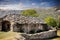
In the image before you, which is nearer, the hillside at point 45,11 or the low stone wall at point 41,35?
the low stone wall at point 41,35

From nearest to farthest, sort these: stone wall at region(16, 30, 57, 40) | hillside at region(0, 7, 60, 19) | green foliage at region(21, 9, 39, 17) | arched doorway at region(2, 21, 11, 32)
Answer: stone wall at region(16, 30, 57, 40) → arched doorway at region(2, 21, 11, 32) → green foliage at region(21, 9, 39, 17) → hillside at region(0, 7, 60, 19)

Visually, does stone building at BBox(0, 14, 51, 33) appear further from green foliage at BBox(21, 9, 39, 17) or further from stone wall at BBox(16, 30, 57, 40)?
green foliage at BBox(21, 9, 39, 17)

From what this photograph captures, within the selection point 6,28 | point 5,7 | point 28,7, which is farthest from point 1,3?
point 6,28

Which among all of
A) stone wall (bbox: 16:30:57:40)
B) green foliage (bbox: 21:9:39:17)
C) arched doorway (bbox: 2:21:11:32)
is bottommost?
stone wall (bbox: 16:30:57:40)

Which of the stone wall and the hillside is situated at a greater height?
the hillside

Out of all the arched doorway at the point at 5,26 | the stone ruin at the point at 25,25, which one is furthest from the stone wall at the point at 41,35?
the arched doorway at the point at 5,26

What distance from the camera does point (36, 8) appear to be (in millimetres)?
33844

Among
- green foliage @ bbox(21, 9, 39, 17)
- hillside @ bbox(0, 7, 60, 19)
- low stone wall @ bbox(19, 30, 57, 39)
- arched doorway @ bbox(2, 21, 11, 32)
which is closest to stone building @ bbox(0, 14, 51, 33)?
arched doorway @ bbox(2, 21, 11, 32)

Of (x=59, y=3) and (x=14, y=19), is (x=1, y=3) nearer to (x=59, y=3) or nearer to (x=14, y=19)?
(x=59, y=3)

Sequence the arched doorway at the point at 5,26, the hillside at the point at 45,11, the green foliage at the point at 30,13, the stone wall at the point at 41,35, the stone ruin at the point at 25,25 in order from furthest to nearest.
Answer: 1. the hillside at the point at 45,11
2. the green foliage at the point at 30,13
3. the arched doorway at the point at 5,26
4. the stone ruin at the point at 25,25
5. the stone wall at the point at 41,35

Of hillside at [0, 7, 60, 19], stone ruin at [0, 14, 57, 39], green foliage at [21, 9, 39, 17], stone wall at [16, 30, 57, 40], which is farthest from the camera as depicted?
hillside at [0, 7, 60, 19]

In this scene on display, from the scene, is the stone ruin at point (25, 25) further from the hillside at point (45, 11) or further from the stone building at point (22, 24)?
the hillside at point (45, 11)

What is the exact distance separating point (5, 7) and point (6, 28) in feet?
54.7

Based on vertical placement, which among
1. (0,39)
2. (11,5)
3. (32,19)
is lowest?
(0,39)
